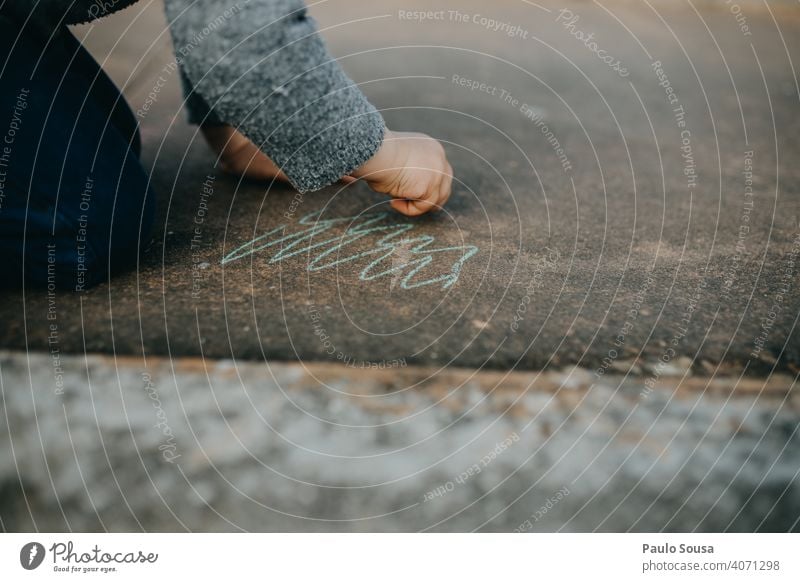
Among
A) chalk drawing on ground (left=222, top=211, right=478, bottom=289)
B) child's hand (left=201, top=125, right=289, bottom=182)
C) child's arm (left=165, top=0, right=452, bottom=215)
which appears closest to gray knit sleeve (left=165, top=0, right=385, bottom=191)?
child's arm (left=165, top=0, right=452, bottom=215)

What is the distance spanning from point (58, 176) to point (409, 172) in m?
0.39

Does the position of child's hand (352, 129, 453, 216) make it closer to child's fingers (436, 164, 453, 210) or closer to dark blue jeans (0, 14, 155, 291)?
child's fingers (436, 164, 453, 210)

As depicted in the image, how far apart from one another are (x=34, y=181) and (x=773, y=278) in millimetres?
878

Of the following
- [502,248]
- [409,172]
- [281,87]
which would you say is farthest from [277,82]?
[502,248]

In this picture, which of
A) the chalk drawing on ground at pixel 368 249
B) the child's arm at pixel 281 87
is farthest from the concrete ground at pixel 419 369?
the child's arm at pixel 281 87

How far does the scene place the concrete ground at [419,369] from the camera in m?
0.59

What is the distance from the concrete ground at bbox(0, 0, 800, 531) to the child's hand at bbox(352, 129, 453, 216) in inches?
1.9

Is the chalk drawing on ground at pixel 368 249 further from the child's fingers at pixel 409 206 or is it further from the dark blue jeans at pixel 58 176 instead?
the dark blue jeans at pixel 58 176

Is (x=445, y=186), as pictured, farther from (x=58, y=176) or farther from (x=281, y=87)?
(x=58, y=176)

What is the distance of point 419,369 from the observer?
65 cm

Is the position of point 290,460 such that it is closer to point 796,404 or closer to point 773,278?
point 796,404

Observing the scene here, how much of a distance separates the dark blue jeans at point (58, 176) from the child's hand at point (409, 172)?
28 cm

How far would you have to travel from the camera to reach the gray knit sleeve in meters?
0.60

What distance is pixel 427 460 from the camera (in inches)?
24.6
